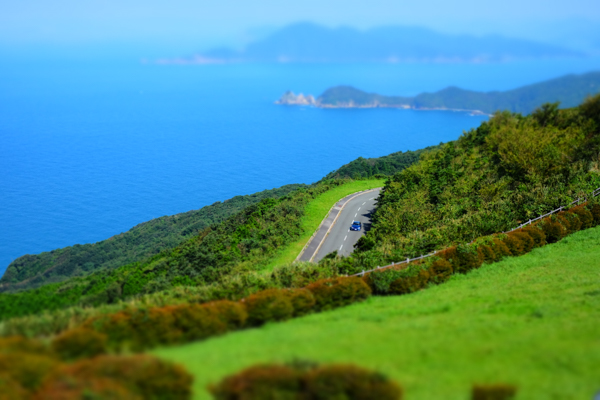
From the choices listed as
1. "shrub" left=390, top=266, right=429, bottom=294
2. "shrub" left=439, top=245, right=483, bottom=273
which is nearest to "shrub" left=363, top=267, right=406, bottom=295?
"shrub" left=390, top=266, right=429, bottom=294

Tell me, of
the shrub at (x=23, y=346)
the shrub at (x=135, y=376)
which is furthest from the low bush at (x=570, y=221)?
the shrub at (x=23, y=346)

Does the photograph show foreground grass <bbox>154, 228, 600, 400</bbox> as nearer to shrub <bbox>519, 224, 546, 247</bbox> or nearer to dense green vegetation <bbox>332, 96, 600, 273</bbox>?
shrub <bbox>519, 224, 546, 247</bbox>

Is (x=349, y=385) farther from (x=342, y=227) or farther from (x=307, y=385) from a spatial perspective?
(x=342, y=227)

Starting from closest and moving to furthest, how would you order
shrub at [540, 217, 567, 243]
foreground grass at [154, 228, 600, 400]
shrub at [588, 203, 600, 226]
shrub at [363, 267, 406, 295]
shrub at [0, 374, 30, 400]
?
shrub at [0, 374, 30, 400], foreground grass at [154, 228, 600, 400], shrub at [363, 267, 406, 295], shrub at [540, 217, 567, 243], shrub at [588, 203, 600, 226]

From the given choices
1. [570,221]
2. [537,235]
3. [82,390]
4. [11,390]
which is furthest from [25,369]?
[570,221]

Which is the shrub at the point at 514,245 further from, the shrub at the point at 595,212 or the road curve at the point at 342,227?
the road curve at the point at 342,227

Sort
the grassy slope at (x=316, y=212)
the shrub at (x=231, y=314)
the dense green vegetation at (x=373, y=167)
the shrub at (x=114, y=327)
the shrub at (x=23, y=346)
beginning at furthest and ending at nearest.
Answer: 1. the dense green vegetation at (x=373, y=167)
2. the grassy slope at (x=316, y=212)
3. the shrub at (x=231, y=314)
4. the shrub at (x=114, y=327)
5. the shrub at (x=23, y=346)
